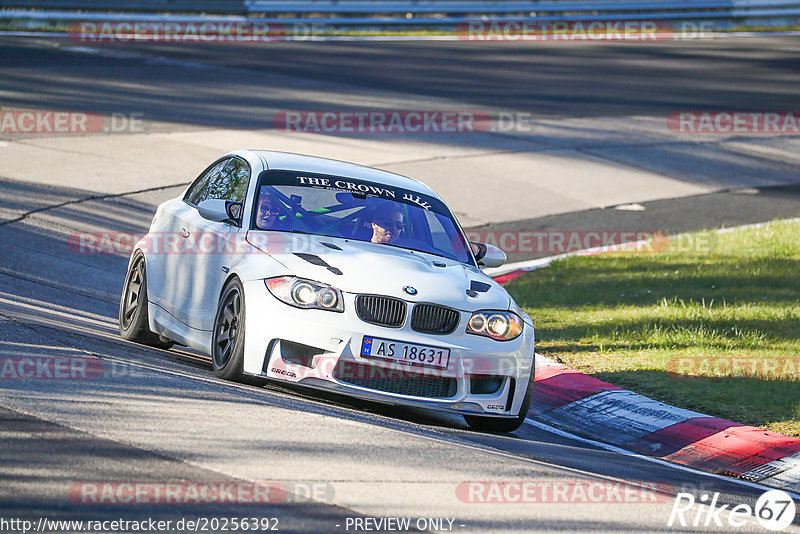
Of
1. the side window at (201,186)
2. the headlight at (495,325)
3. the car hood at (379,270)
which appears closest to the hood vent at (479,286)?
the car hood at (379,270)

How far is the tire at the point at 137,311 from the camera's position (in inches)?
366

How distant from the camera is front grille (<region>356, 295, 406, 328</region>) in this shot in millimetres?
7328

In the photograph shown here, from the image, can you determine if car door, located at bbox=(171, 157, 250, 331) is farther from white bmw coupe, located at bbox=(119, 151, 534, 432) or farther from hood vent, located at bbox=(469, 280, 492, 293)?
hood vent, located at bbox=(469, 280, 492, 293)

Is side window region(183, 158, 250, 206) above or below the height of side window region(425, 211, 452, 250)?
above

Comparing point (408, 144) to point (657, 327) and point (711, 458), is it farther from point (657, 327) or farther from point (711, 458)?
point (711, 458)

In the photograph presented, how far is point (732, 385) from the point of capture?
362 inches

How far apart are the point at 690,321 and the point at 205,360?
4.56m

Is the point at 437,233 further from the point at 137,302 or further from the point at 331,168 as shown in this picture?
the point at 137,302

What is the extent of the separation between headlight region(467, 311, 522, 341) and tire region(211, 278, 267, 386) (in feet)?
4.54

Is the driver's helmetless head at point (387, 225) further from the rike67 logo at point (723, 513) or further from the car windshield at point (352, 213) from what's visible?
the rike67 logo at point (723, 513)

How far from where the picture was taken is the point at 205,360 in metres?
9.32

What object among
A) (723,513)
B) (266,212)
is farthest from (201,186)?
(723,513)

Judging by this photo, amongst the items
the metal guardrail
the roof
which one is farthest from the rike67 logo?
the metal guardrail

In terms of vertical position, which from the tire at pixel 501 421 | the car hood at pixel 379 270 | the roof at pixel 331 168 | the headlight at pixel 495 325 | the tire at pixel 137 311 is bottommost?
the tire at pixel 501 421
